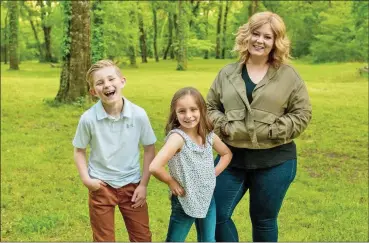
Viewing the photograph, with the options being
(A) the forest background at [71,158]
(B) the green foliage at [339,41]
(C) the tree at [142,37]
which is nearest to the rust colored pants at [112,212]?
(A) the forest background at [71,158]

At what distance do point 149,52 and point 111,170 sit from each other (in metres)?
64.0

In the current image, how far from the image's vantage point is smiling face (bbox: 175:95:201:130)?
330cm

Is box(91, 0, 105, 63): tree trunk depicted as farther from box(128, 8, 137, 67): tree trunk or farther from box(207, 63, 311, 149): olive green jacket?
box(207, 63, 311, 149): olive green jacket

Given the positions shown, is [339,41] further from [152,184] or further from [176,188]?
[176,188]

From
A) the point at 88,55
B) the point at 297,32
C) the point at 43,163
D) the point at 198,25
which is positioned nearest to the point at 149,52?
the point at 198,25

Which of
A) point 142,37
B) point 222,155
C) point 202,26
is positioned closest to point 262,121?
point 222,155

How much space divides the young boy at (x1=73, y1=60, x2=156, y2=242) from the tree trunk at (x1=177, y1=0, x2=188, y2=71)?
32045 millimetres

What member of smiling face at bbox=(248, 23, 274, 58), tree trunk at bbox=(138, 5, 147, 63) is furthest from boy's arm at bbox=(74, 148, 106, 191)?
tree trunk at bbox=(138, 5, 147, 63)

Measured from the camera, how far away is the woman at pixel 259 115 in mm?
3455

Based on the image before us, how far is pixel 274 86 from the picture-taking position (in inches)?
136

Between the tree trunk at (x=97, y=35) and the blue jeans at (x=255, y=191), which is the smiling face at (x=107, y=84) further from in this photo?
the tree trunk at (x=97, y=35)

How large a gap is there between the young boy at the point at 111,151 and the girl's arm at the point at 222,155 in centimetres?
42

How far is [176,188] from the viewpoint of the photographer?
3.37 meters

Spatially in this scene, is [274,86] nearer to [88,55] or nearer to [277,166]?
[277,166]
